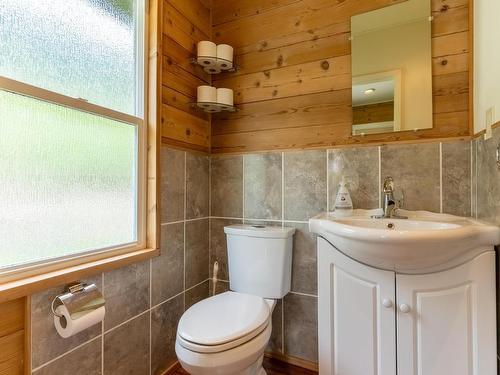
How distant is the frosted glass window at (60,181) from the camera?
0.93 meters

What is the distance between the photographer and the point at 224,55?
65.4 inches

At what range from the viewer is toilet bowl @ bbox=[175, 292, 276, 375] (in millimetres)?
1000

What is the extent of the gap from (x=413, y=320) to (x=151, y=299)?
118 centimetres

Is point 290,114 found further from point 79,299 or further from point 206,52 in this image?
point 79,299

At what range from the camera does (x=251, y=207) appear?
172cm

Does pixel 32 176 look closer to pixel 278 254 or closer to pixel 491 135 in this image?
pixel 278 254

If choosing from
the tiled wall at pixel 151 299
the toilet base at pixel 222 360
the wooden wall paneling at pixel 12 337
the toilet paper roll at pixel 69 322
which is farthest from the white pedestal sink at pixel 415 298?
the wooden wall paneling at pixel 12 337

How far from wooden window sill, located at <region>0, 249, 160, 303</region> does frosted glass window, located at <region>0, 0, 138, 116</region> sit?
2.27ft

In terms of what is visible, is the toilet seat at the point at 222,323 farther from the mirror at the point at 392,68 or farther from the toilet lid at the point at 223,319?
the mirror at the point at 392,68

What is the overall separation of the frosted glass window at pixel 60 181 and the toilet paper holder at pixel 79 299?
→ 153mm

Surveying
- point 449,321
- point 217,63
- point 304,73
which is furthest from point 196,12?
point 449,321

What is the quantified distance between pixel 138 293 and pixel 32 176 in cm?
69

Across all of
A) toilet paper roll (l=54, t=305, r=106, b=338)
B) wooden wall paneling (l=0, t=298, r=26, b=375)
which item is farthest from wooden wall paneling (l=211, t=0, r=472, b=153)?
wooden wall paneling (l=0, t=298, r=26, b=375)

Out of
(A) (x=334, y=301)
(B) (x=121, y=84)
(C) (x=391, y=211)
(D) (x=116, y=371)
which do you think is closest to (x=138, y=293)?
(D) (x=116, y=371)
